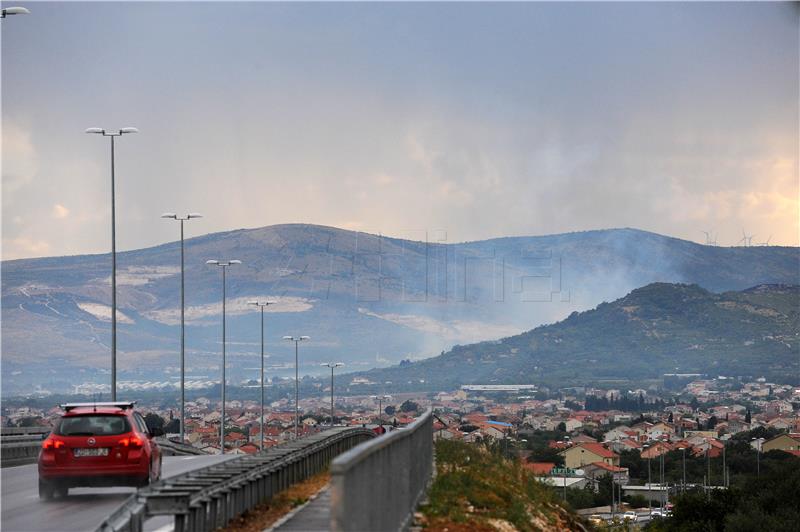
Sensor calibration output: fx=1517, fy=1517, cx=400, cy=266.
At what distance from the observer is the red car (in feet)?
81.7

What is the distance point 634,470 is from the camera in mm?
150750

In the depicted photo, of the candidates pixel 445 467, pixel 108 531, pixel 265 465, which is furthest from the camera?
pixel 445 467

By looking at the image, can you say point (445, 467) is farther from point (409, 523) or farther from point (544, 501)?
point (409, 523)

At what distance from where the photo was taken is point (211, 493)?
19.1 metres

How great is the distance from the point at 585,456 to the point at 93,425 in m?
131

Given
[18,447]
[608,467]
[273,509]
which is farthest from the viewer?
[608,467]

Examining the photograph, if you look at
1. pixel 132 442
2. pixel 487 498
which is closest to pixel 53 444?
pixel 132 442

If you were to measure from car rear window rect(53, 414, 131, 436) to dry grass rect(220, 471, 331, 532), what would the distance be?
2.90m

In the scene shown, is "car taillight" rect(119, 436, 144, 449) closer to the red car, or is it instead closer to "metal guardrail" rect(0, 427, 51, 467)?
the red car

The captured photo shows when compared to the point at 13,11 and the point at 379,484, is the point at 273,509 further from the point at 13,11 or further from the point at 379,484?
the point at 13,11

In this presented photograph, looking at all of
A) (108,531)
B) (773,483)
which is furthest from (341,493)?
(773,483)

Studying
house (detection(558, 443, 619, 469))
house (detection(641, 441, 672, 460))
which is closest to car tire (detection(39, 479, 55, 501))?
house (detection(558, 443, 619, 469))

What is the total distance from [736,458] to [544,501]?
10891 centimetres

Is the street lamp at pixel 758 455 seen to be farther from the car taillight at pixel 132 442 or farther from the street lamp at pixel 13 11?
the car taillight at pixel 132 442
